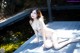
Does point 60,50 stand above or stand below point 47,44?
below

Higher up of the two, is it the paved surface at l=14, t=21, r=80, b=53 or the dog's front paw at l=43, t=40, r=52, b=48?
the dog's front paw at l=43, t=40, r=52, b=48

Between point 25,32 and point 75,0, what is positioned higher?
point 75,0

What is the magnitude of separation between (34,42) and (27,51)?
62 cm

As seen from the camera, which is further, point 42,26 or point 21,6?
point 21,6

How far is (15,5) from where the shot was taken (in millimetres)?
10711

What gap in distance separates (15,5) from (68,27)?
12.5ft

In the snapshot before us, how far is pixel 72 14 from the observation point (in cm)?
955

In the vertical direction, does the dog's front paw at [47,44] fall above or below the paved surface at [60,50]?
above

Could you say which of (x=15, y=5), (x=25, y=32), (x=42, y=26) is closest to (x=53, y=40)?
(x=42, y=26)

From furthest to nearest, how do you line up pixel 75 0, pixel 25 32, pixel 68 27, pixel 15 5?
pixel 15 5, pixel 75 0, pixel 25 32, pixel 68 27

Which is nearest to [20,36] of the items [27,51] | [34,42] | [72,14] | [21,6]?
[34,42]

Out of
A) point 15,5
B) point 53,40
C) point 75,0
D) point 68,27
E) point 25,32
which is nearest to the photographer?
point 53,40

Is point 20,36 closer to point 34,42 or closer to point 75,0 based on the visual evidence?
point 34,42

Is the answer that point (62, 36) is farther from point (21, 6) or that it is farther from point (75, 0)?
point (21, 6)
